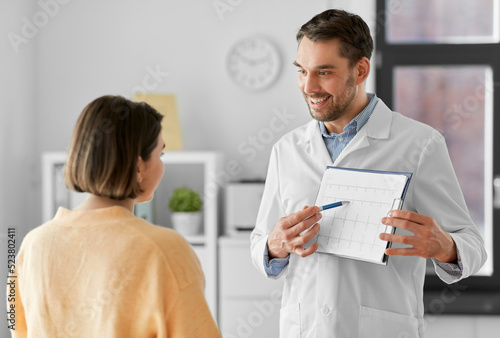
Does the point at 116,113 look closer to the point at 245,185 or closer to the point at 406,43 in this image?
the point at 245,185

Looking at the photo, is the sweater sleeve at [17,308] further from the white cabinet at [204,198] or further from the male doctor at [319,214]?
the white cabinet at [204,198]

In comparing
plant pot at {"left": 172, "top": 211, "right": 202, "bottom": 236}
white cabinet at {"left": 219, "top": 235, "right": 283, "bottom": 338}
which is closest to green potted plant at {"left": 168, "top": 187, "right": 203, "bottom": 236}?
plant pot at {"left": 172, "top": 211, "right": 202, "bottom": 236}

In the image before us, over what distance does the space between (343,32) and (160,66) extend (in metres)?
1.98

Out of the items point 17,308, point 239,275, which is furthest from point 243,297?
point 17,308

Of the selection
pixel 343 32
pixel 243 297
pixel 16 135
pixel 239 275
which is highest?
pixel 343 32

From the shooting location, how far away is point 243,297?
300 centimetres

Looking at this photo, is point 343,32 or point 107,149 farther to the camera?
point 343,32

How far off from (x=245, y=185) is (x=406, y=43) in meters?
1.18

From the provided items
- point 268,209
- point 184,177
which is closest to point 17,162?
point 184,177

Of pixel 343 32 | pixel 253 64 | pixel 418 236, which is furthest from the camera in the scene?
pixel 253 64

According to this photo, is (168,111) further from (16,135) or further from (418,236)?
(418,236)

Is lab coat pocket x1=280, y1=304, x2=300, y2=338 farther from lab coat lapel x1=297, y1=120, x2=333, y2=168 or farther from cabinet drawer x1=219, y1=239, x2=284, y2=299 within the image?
cabinet drawer x1=219, y1=239, x2=284, y2=299

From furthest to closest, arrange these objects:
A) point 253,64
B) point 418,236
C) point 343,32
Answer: point 253,64
point 343,32
point 418,236

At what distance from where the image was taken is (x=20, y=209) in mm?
3170
